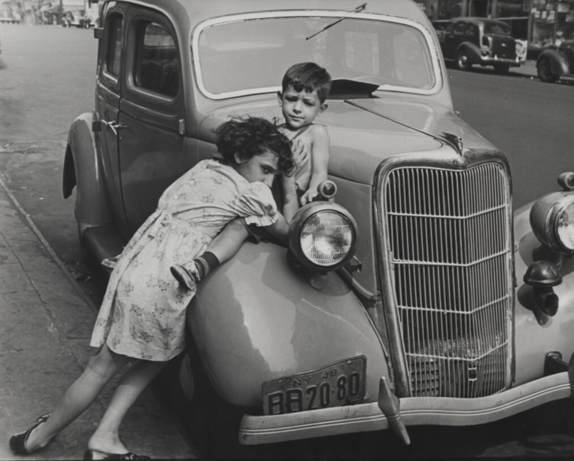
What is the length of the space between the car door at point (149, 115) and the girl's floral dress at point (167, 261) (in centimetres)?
91

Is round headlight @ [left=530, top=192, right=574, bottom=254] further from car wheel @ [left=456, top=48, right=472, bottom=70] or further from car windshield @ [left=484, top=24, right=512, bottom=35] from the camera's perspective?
car windshield @ [left=484, top=24, right=512, bottom=35]

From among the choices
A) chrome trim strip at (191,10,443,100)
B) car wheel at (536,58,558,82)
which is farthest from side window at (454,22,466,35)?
chrome trim strip at (191,10,443,100)

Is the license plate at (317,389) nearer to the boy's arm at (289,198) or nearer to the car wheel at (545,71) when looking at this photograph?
the boy's arm at (289,198)

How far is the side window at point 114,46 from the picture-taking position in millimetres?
5258

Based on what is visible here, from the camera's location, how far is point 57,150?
1005cm

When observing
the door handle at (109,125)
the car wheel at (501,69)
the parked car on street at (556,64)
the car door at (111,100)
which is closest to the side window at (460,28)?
the car wheel at (501,69)

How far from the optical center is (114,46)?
5.41m

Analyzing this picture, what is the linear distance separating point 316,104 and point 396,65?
109cm

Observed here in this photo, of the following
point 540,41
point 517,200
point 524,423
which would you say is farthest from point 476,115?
point 540,41

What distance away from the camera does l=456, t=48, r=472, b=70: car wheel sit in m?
24.7

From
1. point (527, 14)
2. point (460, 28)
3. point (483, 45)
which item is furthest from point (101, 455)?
point (527, 14)

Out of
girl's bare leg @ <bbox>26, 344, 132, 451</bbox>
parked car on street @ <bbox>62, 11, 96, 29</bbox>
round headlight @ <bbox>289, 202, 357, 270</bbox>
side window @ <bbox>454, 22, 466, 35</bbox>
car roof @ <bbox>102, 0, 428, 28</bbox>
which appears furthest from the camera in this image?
parked car on street @ <bbox>62, 11, 96, 29</bbox>

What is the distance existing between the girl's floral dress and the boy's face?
1.49 ft

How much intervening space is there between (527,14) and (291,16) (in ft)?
82.5
